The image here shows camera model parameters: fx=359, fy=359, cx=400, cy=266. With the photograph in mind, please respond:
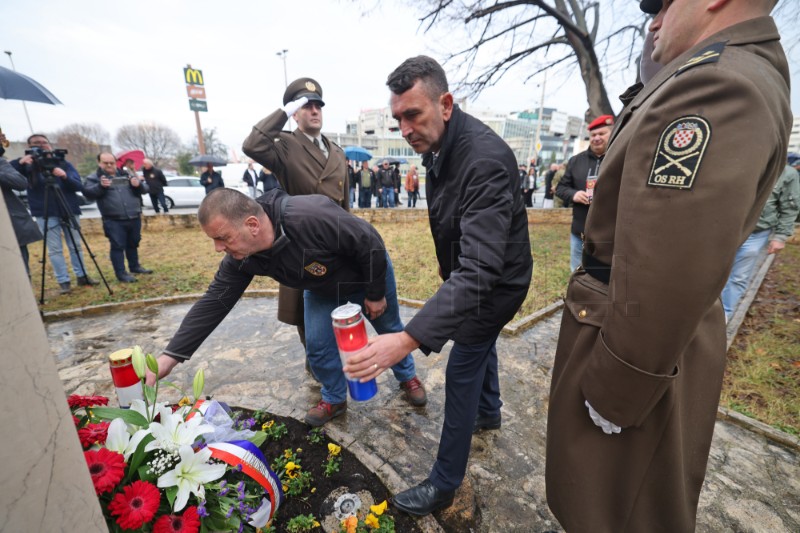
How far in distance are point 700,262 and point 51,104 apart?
7.53m

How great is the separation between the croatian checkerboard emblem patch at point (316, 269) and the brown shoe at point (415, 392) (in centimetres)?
119

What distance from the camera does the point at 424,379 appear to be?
10.1 ft

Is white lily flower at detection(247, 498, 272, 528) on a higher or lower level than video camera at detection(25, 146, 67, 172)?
lower

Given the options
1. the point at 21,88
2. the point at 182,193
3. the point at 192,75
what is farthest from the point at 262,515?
the point at 192,75

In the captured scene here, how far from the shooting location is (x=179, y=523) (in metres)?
1.12

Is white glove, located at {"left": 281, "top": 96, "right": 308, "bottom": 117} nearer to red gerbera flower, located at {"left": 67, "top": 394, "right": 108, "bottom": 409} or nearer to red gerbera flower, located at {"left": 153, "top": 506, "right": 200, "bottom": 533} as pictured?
red gerbera flower, located at {"left": 67, "top": 394, "right": 108, "bottom": 409}

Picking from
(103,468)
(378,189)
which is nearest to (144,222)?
(378,189)

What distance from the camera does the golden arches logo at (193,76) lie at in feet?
72.4

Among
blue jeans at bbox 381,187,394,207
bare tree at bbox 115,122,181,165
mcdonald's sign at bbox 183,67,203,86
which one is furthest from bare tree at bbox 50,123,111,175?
blue jeans at bbox 381,187,394,207

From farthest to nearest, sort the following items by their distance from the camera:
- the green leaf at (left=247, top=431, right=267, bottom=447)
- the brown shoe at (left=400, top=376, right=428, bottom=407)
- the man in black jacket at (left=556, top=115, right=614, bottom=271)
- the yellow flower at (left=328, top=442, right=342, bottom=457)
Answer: the man in black jacket at (left=556, top=115, right=614, bottom=271) → the brown shoe at (left=400, top=376, right=428, bottom=407) → the yellow flower at (left=328, top=442, right=342, bottom=457) → the green leaf at (left=247, top=431, right=267, bottom=447)

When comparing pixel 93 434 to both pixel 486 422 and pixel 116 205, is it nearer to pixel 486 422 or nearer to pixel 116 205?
pixel 486 422

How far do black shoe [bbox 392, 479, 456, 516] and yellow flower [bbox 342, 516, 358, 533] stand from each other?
0.25 metres

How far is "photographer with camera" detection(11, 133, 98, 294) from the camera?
4875 mm

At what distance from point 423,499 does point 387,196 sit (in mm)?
14570
